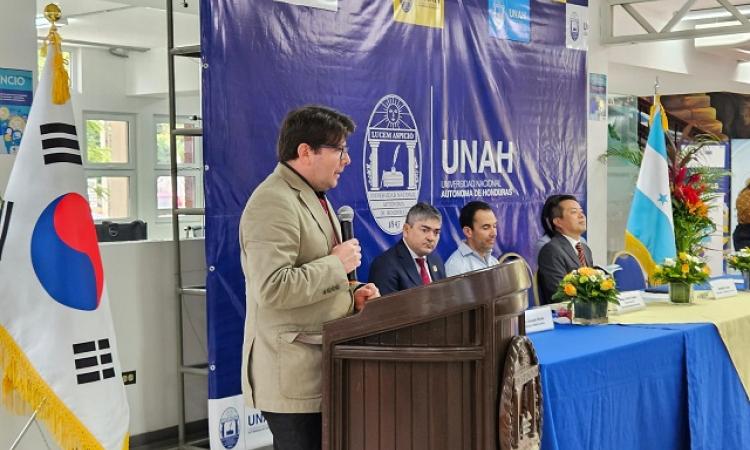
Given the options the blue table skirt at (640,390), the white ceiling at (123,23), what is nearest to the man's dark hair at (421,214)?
the blue table skirt at (640,390)

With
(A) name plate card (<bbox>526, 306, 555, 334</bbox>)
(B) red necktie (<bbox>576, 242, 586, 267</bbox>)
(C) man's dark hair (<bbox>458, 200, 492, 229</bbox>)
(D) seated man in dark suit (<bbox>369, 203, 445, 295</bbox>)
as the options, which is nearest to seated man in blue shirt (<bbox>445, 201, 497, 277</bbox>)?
(C) man's dark hair (<bbox>458, 200, 492, 229</bbox>)

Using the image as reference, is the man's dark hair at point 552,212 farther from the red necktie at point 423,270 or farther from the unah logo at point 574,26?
the unah logo at point 574,26

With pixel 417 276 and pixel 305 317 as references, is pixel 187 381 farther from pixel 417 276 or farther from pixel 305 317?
pixel 305 317

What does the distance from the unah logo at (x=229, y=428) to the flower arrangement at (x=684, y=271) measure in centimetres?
194

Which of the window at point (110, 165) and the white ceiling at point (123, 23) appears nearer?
the white ceiling at point (123, 23)

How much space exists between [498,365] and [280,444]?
2.04ft

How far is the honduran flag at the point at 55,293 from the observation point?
2.77 m

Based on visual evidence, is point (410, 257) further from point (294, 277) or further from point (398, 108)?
point (294, 277)

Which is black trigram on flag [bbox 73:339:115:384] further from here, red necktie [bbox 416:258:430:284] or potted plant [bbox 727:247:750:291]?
potted plant [bbox 727:247:750:291]

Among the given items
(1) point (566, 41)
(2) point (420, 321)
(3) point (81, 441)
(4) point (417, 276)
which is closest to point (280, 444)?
(2) point (420, 321)

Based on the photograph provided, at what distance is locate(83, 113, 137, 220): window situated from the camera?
9555 mm

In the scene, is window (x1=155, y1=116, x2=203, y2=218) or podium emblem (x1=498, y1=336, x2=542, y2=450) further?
window (x1=155, y1=116, x2=203, y2=218)

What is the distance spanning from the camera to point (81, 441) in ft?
9.30

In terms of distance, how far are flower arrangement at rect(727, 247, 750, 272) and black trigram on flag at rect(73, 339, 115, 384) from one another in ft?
10.4
